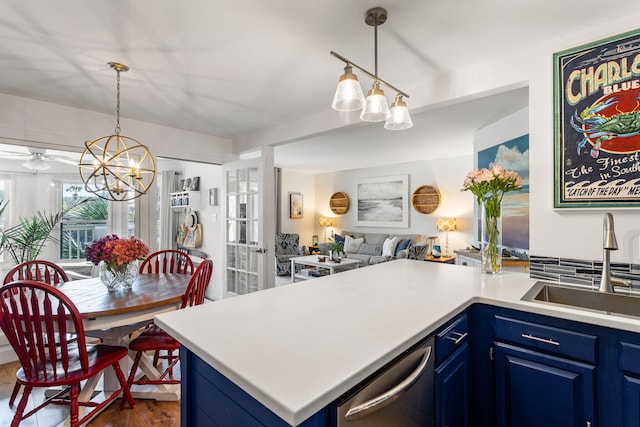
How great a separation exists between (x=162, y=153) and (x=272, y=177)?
127cm

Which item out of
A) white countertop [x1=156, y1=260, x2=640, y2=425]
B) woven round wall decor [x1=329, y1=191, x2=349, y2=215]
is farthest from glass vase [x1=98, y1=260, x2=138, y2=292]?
woven round wall decor [x1=329, y1=191, x2=349, y2=215]

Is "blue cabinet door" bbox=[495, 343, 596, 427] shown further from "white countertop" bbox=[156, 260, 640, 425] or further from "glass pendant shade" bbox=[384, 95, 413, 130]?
"glass pendant shade" bbox=[384, 95, 413, 130]

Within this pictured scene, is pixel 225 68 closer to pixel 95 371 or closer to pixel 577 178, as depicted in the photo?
pixel 95 371

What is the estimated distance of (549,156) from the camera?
1.87m

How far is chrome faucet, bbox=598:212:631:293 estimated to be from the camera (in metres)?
1.56

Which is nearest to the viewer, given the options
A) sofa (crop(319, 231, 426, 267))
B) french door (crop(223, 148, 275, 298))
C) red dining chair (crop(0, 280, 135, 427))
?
red dining chair (crop(0, 280, 135, 427))

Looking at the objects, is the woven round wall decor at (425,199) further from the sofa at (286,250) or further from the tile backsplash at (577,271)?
the tile backsplash at (577,271)

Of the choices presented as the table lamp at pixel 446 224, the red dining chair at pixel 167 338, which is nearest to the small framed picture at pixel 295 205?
the table lamp at pixel 446 224

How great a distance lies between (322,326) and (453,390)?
718mm

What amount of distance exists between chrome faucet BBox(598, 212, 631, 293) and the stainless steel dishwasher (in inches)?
44.0

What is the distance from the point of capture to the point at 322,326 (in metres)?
1.11

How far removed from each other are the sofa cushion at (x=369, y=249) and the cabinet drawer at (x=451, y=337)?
4794 millimetres

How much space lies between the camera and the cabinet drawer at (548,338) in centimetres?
128

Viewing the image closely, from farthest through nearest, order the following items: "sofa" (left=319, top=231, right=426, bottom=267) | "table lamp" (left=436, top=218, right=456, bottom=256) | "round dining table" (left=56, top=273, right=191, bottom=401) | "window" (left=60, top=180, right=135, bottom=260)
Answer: "sofa" (left=319, top=231, right=426, bottom=267) < "table lamp" (left=436, top=218, right=456, bottom=256) < "window" (left=60, top=180, right=135, bottom=260) < "round dining table" (left=56, top=273, right=191, bottom=401)
